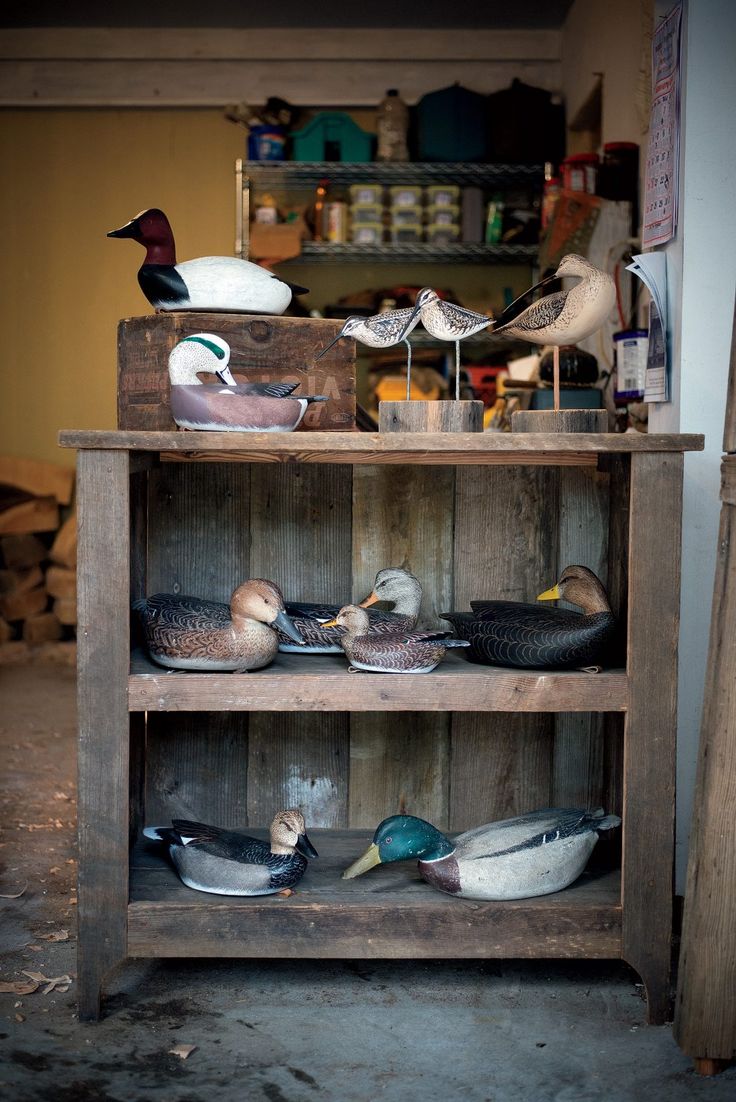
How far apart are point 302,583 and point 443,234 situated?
386cm

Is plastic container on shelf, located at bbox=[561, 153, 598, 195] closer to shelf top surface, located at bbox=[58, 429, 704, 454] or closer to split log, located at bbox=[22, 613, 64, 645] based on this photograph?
shelf top surface, located at bbox=[58, 429, 704, 454]

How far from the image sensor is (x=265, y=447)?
2076mm

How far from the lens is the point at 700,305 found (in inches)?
101

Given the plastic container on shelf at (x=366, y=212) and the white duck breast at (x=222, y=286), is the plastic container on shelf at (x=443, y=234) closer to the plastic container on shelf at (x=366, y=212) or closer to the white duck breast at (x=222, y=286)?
the plastic container on shelf at (x=366, y=212)

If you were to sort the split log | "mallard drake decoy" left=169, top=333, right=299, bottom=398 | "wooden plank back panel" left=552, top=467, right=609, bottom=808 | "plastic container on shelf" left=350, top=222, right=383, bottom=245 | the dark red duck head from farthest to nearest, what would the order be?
the split log
"plastic container on shelf" left=350, top=222, right=383, bottom=245
"wooden plank back panel" left=552, top=467, right=609, bottom=808
the dark red duck head
"mallard drake decoy" left=169, top=333, right=299, bottom=398

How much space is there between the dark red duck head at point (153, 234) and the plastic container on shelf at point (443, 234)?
374cm

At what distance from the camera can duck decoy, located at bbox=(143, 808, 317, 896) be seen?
222cm

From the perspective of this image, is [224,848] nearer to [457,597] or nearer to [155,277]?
[457,597]

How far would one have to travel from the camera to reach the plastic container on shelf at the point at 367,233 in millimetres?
5992

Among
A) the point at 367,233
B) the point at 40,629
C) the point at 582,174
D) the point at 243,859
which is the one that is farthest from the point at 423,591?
the point at 40,629

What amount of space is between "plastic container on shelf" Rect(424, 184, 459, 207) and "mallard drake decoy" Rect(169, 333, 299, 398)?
13.5ft

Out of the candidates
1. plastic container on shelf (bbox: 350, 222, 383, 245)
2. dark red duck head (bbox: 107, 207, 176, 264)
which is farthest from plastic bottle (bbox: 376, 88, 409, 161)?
dark red duck head (bbox: 107, 207, 176, 264)

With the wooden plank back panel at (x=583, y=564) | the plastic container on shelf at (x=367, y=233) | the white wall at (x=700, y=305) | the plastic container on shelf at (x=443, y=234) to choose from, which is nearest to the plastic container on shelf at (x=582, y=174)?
the plastic container on shelf at (x=443, y=234)

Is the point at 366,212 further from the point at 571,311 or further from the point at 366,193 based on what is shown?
the point at 571,311
